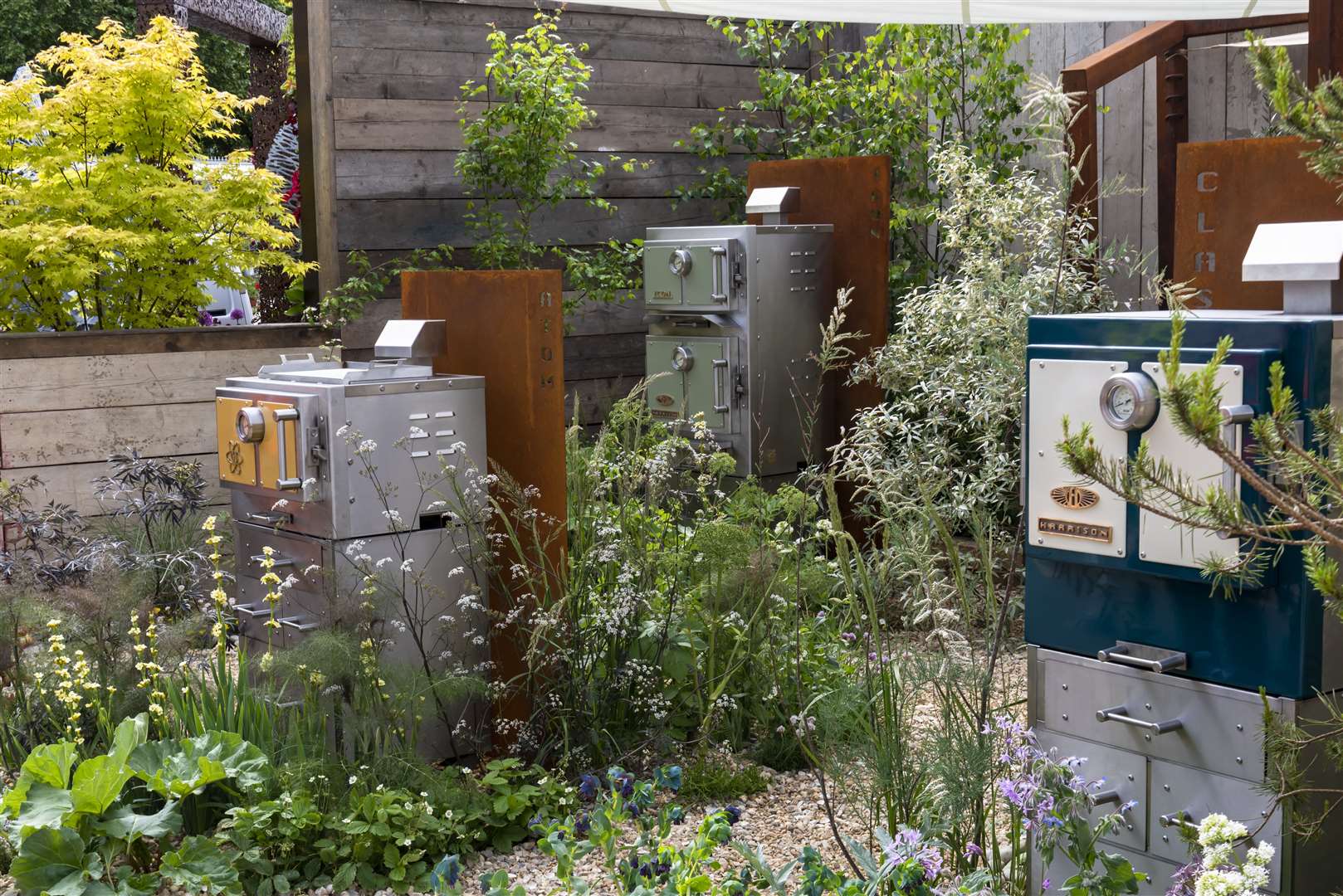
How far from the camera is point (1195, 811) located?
2.36 m

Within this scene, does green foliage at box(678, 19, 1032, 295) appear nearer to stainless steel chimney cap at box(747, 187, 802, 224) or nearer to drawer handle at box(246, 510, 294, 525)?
stainless steel chimney cap at box(747, 187, 802, 224)

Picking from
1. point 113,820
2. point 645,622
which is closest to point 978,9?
point 645,622

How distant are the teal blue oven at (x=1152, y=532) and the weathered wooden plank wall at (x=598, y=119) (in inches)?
161

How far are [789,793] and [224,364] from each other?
11.1ft

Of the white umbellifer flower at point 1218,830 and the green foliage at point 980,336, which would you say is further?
the green foliage at point 980,336

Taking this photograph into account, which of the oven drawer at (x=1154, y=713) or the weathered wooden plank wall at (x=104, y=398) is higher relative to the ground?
the weathered wooden plank wall at (x=104, y=398)

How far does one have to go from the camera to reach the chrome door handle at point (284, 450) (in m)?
3.47

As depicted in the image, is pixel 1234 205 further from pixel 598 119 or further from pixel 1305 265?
pixel 598 119

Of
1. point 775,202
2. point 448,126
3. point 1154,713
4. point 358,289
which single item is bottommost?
point 1154,713

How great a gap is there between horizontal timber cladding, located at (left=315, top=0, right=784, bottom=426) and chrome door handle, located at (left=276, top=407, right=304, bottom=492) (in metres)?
2.91

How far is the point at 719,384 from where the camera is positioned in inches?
227

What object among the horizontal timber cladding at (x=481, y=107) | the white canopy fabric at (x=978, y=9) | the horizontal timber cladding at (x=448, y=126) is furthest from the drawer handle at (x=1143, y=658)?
the horizontal timber cladding at (x=448, y=126)

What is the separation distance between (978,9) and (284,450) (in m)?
2.50

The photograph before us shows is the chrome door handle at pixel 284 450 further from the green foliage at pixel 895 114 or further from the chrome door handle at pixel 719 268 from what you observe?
the green foliage at pixel 895 114
